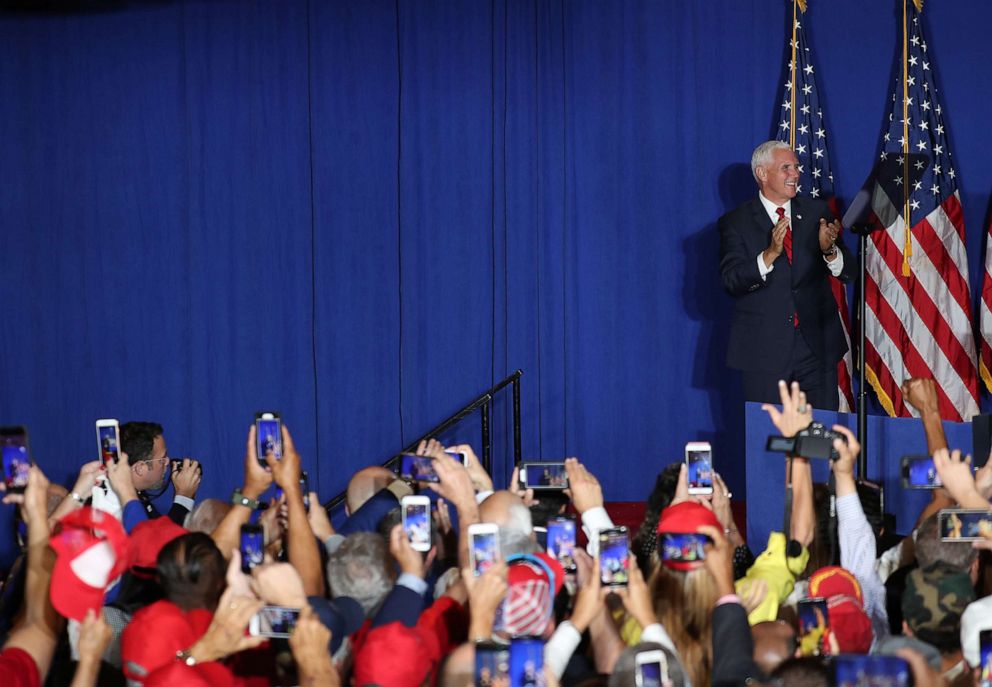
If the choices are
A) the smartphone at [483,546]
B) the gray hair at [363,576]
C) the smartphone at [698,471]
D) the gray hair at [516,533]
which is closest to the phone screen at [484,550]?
the smartphone at [483,546]

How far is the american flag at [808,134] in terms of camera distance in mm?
6145

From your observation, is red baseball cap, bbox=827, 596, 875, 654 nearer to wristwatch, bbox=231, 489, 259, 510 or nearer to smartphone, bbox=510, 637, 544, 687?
smartphone, bbox=510, 637, 544, 687

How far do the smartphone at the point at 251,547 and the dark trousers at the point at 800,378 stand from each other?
3000mm

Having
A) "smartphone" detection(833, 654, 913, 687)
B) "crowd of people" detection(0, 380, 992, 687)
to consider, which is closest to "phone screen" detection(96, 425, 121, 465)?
"crowd of people" detection(0, 380, 992, 687)

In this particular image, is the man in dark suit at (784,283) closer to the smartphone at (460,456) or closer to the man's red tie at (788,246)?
the man's red tie at (788,246)

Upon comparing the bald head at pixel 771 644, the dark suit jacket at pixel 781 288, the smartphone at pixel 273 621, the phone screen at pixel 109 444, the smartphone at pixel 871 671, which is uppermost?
the dark suit jacket at pixel 781 288

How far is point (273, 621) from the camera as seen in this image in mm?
2240

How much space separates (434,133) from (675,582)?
→ 4.19 metres

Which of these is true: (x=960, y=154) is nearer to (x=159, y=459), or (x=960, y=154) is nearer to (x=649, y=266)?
(x=649, y=266)

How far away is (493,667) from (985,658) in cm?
80

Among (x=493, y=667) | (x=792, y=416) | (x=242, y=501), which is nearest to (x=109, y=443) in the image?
(x=242, y=501)

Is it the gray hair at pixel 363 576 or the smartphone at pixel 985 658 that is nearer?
the smartphone at pixel 985 658

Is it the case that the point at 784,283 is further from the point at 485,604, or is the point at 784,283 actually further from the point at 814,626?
the point at 485,604

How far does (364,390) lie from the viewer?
6410mm
